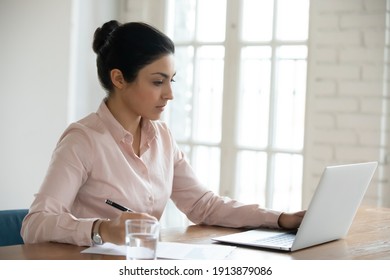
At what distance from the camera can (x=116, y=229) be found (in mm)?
1718

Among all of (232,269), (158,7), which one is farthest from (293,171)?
(232,269)

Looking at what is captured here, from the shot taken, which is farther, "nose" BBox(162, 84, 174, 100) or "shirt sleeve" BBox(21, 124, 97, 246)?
"nose" BBox(162, 84, 174, 100)

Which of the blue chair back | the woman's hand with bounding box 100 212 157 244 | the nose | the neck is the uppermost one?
the nose

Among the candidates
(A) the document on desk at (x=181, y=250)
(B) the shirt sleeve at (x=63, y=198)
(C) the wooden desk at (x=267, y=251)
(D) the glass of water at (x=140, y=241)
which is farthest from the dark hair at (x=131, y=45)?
(D) the glass of water at (x=140, y=241)

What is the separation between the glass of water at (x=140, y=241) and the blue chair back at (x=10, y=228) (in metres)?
0.89

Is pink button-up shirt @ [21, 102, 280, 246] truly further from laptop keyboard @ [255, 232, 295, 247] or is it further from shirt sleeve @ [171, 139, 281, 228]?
laptop keyboard @ [255, 232, 295, 247]

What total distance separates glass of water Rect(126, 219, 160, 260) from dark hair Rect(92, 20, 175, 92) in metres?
0.95

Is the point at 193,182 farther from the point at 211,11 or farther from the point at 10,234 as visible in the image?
the point at 211,11

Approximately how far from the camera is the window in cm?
385

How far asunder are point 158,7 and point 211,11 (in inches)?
14.8

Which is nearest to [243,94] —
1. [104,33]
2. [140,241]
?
[104,33]

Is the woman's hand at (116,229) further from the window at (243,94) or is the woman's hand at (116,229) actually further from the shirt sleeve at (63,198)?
the window at (243,94)

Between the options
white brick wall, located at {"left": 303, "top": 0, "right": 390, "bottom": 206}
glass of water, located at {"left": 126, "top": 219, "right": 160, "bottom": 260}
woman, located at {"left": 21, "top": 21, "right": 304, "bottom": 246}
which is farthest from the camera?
white brick wall, located at {"left": 303, "top": 0, "right": 390, "bottom": 206}

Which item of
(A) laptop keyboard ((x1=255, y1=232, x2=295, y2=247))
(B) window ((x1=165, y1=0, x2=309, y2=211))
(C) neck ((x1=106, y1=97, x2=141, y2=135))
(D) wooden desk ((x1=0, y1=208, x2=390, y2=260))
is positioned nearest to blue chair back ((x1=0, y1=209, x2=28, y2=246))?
(D) wooden desk ((x1=0, y1=208, x2=390, y2=260))
